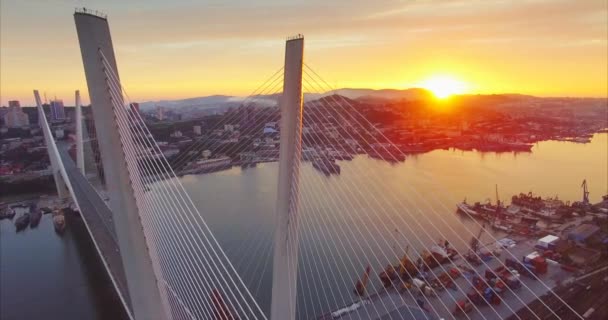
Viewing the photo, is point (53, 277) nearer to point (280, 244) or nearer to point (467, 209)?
point (280, 244)

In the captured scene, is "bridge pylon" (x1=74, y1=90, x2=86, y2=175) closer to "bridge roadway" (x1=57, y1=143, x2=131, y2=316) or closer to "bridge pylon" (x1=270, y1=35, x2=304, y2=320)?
"bridge roadway" (x1=57, y1=143, x2=131, y2=316)

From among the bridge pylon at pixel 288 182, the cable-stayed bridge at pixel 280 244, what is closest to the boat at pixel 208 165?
the cable-stayed bridge at pixel 280 244

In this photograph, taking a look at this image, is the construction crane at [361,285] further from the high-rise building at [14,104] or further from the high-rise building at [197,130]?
the high-rise building at [14,104]

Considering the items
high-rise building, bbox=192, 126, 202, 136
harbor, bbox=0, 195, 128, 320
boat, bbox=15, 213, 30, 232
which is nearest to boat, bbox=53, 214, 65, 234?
harbor, bbox=0, 195, 128, 320

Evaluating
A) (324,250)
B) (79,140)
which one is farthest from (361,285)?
(79,140)

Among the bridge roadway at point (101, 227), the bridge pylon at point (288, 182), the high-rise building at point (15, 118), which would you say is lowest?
the bridge roadway at point (101, 227)

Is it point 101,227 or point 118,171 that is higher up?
point 118,171
